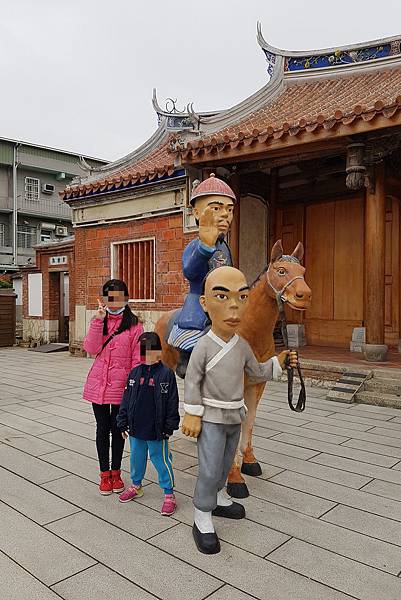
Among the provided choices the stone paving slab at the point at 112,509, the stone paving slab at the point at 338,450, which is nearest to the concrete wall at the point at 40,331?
the stone paving slab at the point at 338,450

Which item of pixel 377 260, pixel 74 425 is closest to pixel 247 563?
pixel 74 425

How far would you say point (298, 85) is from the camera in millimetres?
10133

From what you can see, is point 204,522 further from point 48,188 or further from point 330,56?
point 48,188

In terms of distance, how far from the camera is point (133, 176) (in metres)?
9.87

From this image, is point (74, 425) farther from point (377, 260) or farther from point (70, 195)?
point (70, 195)

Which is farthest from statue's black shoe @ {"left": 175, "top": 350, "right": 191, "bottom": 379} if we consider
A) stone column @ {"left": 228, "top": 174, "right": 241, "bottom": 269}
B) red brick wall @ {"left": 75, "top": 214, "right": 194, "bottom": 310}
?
red brick wall @ {"left": 75, "top": 214, "right": 194, "bottom": 310}

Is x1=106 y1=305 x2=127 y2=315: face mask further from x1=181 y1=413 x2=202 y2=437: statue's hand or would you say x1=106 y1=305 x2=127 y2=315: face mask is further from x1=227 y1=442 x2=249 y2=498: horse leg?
x1=227 y1=442 x2=249 y2=498: horse leg

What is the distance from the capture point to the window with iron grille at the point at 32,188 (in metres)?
26.8

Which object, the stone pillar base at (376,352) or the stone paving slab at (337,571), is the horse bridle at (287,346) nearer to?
the stone paving slab at (337,571)

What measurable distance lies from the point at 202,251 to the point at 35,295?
1258 cm

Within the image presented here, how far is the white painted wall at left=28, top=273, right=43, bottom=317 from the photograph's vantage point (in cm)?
1434

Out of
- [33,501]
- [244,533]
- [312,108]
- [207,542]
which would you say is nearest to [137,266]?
[312,108]

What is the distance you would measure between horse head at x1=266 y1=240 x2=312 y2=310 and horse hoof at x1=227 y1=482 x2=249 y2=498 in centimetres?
130

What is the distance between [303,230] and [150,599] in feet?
27.4
